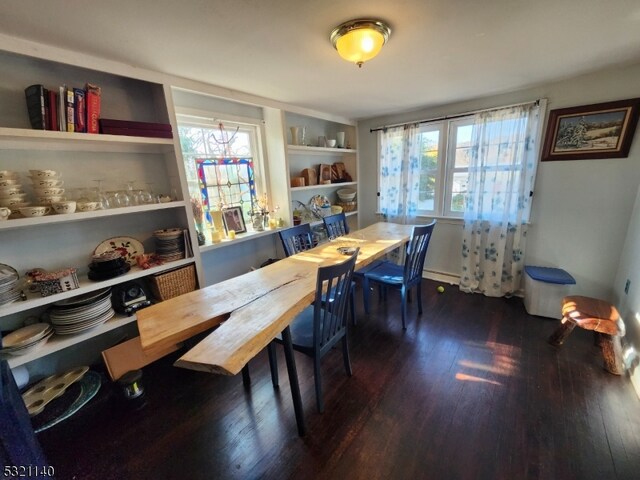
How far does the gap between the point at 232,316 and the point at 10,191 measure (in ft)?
4.71

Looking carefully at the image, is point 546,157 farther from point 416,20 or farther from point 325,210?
point 325,210

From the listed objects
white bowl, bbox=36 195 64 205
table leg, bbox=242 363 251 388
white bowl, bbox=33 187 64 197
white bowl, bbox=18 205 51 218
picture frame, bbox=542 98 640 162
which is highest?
picture frame, bbox=542 98 640 162

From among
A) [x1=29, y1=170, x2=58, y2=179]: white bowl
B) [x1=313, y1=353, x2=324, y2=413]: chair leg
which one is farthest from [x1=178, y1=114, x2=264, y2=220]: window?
[x1=313, y1=353, x2=324, y2=413]: chair leg

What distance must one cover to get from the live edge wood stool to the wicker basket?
2.93m

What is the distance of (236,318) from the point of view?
3.87 ft

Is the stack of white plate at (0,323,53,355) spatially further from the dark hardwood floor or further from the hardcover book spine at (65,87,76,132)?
the hardcover book spine at (65,87,76,132)

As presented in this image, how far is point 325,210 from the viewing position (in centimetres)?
340

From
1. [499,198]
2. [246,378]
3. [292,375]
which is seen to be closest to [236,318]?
[292,375]

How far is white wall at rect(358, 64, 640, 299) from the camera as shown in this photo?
214cm

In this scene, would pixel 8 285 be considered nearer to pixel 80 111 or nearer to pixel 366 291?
pixel 80 111

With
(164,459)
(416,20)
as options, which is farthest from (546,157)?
(164,459)

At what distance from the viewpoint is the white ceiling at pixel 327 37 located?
112 centimetres

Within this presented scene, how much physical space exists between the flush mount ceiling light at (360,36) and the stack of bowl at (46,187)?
1.77 metres

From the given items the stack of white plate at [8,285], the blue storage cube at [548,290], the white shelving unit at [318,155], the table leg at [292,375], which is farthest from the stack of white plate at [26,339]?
the blue storage cube at [548,290]
